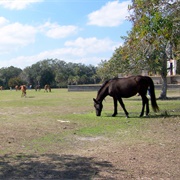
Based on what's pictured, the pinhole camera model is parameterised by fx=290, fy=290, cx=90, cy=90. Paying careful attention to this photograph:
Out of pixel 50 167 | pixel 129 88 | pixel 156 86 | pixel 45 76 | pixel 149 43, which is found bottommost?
pixel 50 167

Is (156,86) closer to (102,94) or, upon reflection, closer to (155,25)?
Result: (102,94)

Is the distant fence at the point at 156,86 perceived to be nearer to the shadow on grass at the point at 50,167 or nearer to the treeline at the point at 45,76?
the shadow on grass at the point at 50,167

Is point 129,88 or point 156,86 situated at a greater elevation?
point 129,88

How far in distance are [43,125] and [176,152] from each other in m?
5.72

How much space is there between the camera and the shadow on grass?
5.18 meters

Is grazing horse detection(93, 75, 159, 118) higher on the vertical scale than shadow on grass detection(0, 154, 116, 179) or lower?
higher

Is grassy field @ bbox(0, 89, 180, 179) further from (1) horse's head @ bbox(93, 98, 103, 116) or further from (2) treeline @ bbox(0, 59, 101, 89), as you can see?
(2) treeline @ bbox(0, 59, 101, 89)

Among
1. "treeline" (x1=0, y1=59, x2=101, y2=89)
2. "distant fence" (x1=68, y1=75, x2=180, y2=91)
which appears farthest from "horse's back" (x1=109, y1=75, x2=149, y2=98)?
"treeline" (x1=0, y1=59, x2=101, y2=89)

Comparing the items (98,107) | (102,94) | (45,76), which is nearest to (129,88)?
(102,94)

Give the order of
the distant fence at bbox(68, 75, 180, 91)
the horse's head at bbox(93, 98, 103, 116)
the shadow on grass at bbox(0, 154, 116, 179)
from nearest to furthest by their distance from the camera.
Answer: the shadow on grass at bbox(0, 154, 116, 179) < the horse's head at bbox(93, 98, 103, 116) < the distant fence at bbox(68, 75, 180, 91)

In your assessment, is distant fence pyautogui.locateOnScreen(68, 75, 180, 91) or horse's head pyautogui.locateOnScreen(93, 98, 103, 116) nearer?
horse's head pyautogui.locateOnScreen(93, 98, 103, 116)

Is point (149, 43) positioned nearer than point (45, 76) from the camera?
Yes

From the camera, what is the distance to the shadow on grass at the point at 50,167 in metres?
5.18

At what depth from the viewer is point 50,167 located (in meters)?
5.66
